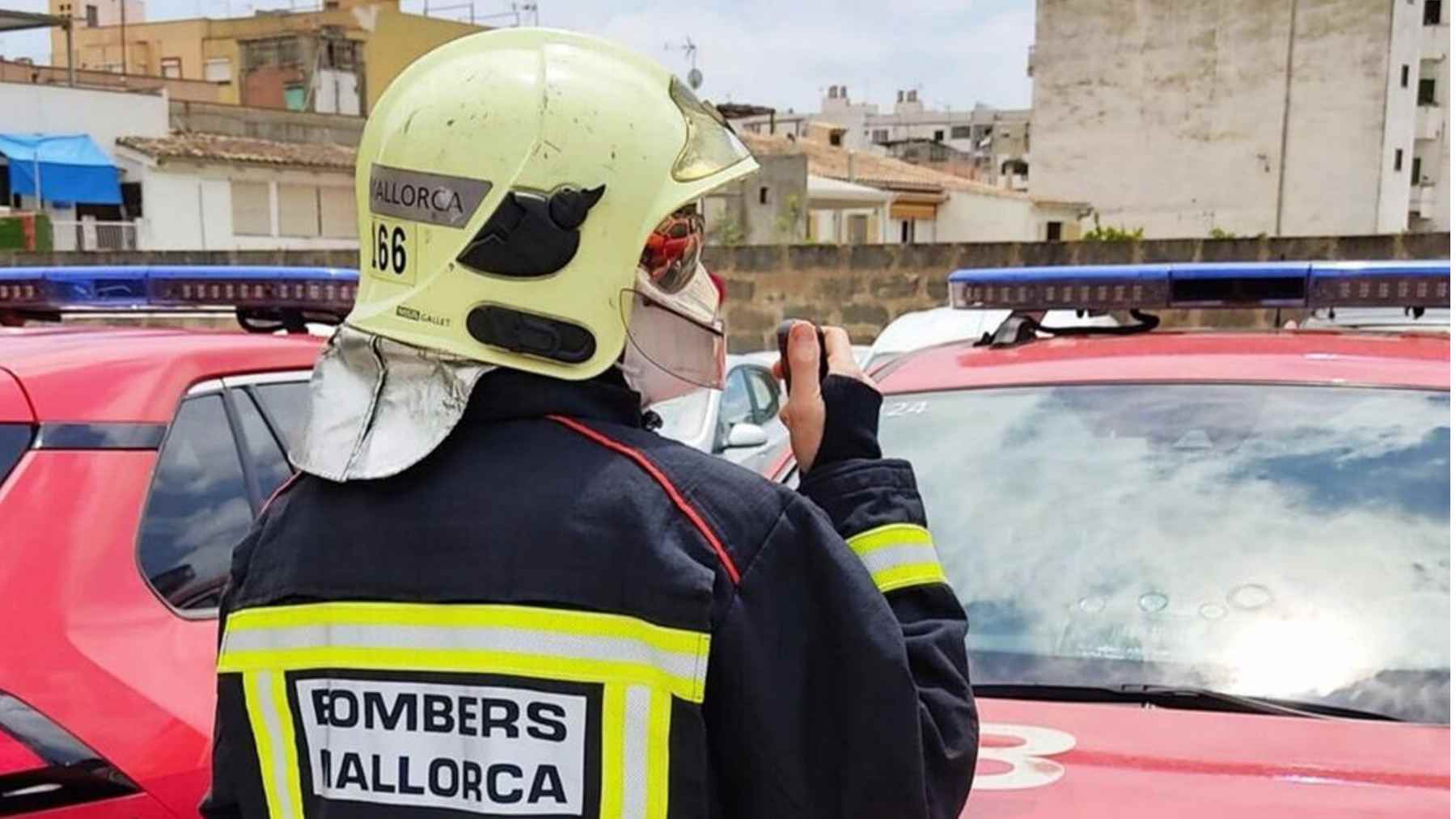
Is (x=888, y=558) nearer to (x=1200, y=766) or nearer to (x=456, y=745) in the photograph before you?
(x=456, y=745)

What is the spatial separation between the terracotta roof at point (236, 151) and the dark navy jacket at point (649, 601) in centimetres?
2893

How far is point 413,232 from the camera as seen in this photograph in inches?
55.8

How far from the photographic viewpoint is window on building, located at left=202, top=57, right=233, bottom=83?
169ft

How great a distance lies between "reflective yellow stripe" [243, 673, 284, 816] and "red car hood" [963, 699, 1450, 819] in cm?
86

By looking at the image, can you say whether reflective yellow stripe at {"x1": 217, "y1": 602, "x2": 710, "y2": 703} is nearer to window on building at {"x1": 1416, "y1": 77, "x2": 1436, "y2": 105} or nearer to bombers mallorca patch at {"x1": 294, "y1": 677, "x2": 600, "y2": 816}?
bombers mallorca patch at {"x1": 294, "y1": 677, "x2": 600, "y2": 816}

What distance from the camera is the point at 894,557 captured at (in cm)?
142

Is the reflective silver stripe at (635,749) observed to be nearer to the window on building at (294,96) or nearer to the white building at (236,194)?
the white building at (236,194)

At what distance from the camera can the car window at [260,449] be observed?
2.91 metres

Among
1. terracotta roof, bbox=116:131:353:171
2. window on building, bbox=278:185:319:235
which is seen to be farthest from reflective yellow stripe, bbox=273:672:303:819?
window on building, bbox=278:185:319:235

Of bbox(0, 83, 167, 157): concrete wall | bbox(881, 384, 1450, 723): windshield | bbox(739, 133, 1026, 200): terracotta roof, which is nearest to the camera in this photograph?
bbox(881, 384, 1450, 723): windshield

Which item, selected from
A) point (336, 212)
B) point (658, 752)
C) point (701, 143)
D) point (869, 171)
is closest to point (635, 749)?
point (658, 752)

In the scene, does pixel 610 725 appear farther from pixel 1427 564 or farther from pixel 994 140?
pixel 994 140

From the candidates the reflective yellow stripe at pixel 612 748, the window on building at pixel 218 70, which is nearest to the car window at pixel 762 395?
the reflective yellow stripe at pixel 612 748

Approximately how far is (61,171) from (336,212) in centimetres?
544
